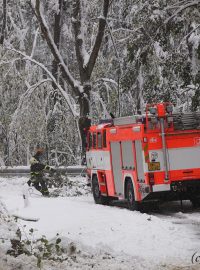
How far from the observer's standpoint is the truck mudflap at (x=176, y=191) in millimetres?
16562

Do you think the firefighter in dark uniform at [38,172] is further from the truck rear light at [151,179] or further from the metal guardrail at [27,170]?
the truck rear light at [151,179]

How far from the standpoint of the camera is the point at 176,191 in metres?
16.9

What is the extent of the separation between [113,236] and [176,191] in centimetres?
486

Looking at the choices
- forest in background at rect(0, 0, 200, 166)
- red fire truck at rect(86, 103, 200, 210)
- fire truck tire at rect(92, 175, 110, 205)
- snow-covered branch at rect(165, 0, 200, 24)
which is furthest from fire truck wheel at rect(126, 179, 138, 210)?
forest in background at rect(0, 0, 200, 166)

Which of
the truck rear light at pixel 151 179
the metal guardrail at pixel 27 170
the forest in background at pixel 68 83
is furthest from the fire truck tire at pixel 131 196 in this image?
the metal guardrail at pixel 27 170

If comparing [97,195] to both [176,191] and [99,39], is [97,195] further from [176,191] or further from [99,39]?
[99,39]

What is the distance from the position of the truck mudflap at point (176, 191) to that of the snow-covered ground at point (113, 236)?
43cm

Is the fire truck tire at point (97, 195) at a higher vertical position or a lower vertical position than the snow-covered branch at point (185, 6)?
lower

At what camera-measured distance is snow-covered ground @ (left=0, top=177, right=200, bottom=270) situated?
32.9ft

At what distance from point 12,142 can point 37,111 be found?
178 cm

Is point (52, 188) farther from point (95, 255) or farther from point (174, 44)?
point (95, 255)

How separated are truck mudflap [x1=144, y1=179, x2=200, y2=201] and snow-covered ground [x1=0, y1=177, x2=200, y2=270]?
0.43 metres

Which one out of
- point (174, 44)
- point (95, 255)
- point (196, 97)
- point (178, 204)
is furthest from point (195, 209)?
point (95, 255)

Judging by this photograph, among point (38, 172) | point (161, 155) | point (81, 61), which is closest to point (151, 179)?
point (161, 155)
